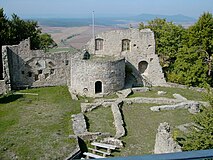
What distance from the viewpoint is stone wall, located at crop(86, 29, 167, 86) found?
91.6 ft

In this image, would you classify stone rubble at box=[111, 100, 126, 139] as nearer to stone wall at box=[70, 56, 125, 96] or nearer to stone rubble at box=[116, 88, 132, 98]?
stone rubble at box=[116, 88, 132, 98]

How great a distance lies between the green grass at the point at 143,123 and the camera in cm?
1518

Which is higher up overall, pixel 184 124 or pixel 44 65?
pixel 44 65

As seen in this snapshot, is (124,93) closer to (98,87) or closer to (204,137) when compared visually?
(98,87)

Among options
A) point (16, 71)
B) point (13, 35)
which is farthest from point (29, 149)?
point (13, 35)

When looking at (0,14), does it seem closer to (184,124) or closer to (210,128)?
(184,124)

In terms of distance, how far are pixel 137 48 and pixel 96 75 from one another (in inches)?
247

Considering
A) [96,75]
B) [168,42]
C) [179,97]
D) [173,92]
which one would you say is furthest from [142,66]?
[96,75]

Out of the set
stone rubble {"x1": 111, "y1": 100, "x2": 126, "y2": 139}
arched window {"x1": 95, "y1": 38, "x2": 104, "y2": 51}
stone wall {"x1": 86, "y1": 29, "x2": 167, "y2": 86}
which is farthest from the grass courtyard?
arched window {"x1": 95, "y1": 38, "x2": 104, "y2": 51}

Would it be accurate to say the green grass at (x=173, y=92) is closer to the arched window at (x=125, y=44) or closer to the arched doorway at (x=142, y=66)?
the arched doorway at (x=142, y=66)

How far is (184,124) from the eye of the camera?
58.6ft

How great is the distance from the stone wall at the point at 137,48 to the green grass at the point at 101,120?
8.10 m

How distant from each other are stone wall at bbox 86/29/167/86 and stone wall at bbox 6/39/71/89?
3.25 m

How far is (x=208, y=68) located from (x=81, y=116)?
44.1 feet
